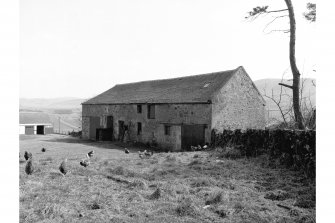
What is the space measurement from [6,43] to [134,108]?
25546mm

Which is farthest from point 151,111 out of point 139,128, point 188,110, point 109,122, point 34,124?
point 34,124

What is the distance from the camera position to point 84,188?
10.1 m

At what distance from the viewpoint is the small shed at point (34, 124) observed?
47109mm

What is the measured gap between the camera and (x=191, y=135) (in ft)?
79.7

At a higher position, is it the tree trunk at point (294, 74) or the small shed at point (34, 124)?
the tree trunk at point (294, 74)

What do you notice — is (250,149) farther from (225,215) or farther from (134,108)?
(134,108)

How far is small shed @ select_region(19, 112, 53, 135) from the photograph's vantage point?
47109 mm

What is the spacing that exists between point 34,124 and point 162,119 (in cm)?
3067

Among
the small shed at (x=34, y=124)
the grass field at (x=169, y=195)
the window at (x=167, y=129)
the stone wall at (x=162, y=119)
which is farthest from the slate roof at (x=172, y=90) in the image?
the small shed at (x=34, y=124)

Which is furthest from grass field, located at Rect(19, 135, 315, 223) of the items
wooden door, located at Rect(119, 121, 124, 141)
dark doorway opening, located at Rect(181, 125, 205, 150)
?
wooden door, located at Rect(119, 121, 124, 141)

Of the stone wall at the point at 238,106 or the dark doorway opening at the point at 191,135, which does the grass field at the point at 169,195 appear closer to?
the stone wall at the point at 238,106

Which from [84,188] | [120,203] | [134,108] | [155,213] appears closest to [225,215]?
[155,213]

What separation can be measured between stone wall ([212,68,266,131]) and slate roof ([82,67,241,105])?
28.3 inches

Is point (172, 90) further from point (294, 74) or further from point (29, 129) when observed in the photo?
point (29, 129)
